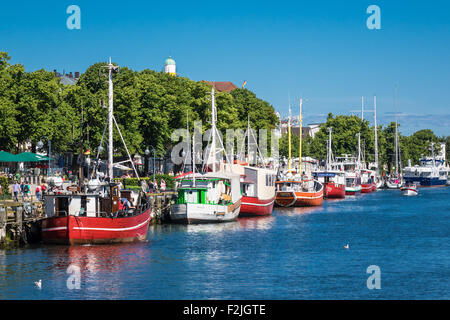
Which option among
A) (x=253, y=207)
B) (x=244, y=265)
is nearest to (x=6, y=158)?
(x=253, y=207)

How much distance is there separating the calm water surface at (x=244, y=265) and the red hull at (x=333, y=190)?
5113 centimetres

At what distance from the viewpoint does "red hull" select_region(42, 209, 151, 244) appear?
51.1 metres

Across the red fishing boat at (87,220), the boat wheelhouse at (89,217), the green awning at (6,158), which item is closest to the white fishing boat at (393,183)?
the green awning at (6,158)

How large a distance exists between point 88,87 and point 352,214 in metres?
38.3

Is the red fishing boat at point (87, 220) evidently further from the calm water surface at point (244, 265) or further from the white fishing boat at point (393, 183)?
the white fishing boat at point (393, 183)

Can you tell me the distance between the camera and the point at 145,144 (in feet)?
334

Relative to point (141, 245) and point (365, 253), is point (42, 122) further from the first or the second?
point (365, 253)

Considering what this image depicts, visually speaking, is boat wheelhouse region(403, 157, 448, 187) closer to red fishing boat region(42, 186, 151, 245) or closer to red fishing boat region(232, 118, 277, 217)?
red fishing boat region(232, 118, 277, 217)

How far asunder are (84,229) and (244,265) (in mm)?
11815

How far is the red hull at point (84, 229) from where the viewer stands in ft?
168

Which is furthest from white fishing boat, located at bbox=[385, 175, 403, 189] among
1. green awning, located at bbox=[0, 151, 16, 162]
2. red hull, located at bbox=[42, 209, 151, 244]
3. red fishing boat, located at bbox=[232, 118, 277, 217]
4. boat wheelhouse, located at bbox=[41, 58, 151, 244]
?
red hull, located at bbox=[42, 209, 151, 244]

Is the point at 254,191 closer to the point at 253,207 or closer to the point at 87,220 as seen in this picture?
the point at 253,207

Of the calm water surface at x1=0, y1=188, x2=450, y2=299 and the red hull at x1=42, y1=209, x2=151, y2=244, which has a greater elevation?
the red hull at x1=42, y1=209, x2=151, y2=244

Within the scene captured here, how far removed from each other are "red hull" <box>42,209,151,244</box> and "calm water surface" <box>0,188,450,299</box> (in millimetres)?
720
